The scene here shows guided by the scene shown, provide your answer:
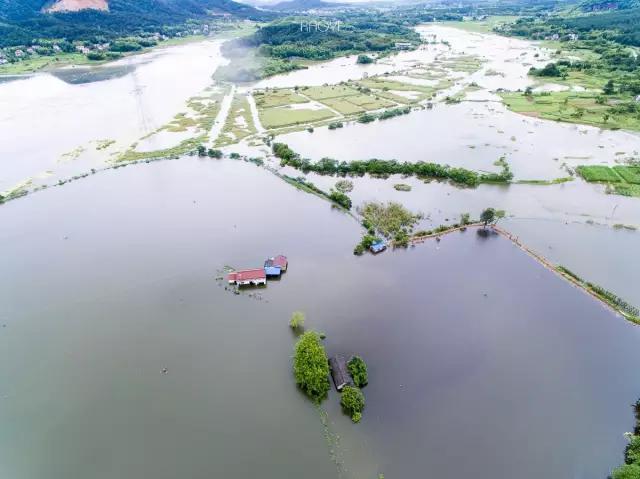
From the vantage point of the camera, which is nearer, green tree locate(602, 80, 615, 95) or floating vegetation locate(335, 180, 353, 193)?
floating vegetation locate(335, 180, 353, 193)

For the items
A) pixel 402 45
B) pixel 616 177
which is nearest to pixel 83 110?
pixel 616 177

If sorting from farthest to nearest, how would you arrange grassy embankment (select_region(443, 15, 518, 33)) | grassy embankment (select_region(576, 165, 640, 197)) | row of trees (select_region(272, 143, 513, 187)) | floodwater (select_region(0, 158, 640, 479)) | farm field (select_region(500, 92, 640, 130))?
grassy embankment (select_region(443, 15, 518, 33))
farm field (select_region(500, 92, 640, 130))
row of trees (select_region(272, 143, 513, 187))
grassy embankment (select_region(576, 165, 640, 197))
floodwater (select_region(0, 158, 640, 479))

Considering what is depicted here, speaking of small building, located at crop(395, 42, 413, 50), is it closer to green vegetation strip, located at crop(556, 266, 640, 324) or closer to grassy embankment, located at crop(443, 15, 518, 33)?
grassy embankment, located at crop(443, 15, 518, 33)

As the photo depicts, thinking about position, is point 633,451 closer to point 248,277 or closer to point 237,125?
point 248,277

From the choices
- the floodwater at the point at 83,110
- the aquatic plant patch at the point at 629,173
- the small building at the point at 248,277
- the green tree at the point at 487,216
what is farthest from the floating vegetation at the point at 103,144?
the aquatic plant patch at the point at 629,173

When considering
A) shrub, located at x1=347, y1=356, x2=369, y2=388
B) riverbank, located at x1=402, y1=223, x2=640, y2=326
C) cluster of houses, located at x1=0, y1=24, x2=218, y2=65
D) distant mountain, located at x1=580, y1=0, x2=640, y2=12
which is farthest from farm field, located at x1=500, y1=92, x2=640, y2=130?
distant mountain, located at x1=580, y1=0, x2=640, y2=12

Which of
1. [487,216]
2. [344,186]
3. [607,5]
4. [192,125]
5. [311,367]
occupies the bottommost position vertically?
[192,125]
